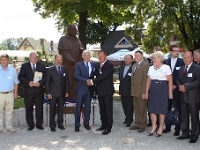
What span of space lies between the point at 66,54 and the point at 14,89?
5.60 ft

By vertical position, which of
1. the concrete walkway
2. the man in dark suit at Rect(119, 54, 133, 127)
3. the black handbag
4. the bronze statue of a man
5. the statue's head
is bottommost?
Answer: the concrete walkway

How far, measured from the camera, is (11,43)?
132875 mm

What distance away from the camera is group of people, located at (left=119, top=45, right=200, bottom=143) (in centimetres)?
544

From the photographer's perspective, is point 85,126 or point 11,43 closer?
point 85,126

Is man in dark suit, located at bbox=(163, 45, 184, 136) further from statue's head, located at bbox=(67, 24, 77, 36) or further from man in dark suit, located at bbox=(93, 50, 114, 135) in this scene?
statue's head, located at bbox=(67, 24, 77, 36)

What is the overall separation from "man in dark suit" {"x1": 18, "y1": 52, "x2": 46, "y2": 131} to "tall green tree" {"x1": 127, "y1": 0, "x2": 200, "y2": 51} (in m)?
10.8

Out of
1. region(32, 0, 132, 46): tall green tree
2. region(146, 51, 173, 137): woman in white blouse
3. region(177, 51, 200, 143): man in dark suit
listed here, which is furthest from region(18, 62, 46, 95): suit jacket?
region(32, 0, 132, 46): tall green tree

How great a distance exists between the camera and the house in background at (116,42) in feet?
135

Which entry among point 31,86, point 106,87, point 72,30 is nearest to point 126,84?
point 106,87

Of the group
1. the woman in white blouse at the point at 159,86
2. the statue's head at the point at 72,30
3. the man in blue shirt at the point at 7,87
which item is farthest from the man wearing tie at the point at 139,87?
the man in blue shirt at the point at 7,87

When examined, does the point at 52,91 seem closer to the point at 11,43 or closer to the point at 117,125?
the point at 117,125

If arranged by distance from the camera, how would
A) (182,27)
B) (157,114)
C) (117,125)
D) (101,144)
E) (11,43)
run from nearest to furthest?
(101,144), (157,114), (117,125), (182,27), (11,43)

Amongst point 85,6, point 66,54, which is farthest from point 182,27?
point 66,54

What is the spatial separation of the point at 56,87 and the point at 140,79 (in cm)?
194
